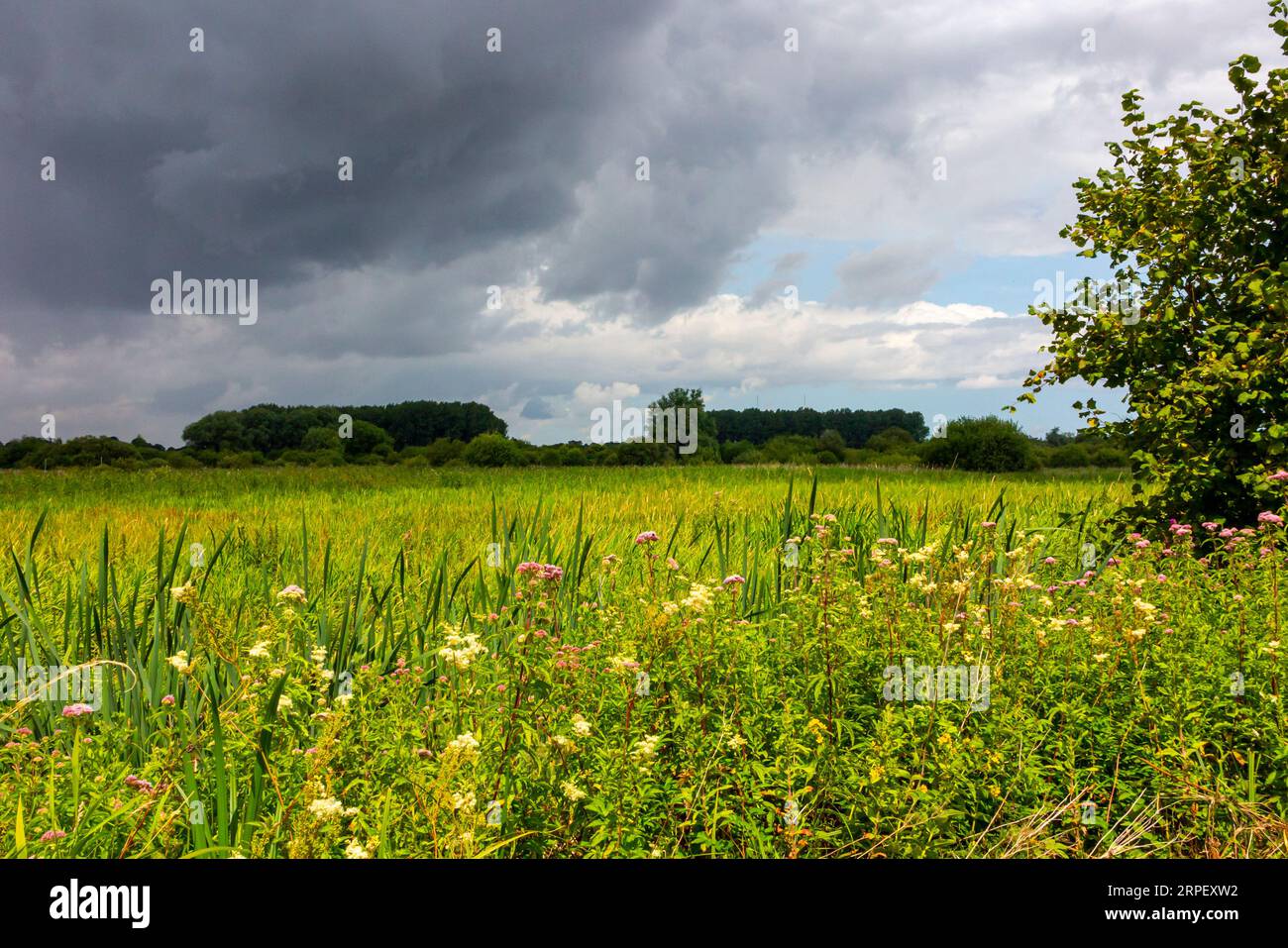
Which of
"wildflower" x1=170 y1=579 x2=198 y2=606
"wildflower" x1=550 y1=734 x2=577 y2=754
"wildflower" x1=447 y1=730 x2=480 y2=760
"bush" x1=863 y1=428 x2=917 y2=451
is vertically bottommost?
"wildflower" x1=550 y1=734 x2=577 y2=754

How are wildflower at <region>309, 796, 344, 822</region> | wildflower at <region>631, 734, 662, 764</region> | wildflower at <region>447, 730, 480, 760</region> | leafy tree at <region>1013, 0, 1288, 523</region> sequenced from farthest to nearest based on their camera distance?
1. leafy tree at <region>1013, 0, 1288, 523</region>
2. wildflower at <region>631, 734, 662, 764</region>
3. wildflower at <region>447, 730, 480, 760</region>
4. wildflower at <region>309, 796, 344, 822</region>

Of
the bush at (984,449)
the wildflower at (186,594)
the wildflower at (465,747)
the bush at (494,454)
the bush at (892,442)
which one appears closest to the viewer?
the wildflower at (465,747)

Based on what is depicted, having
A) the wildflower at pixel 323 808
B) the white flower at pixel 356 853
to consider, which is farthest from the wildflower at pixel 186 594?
the white flower at pixel 356 853

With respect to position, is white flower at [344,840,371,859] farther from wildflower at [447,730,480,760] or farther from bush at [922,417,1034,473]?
bush at [922,417,1034,473]

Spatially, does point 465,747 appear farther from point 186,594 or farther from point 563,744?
point 186,594

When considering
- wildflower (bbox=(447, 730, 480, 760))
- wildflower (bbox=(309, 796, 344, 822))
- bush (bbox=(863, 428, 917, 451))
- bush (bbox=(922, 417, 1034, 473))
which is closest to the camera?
wildflower (bbox=(309, 796, 344, 822))

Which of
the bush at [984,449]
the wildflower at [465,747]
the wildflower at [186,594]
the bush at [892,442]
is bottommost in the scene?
the wildflower at [465,747]

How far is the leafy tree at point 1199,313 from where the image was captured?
5.13m

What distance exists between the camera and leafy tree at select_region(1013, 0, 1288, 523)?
5.13 meters

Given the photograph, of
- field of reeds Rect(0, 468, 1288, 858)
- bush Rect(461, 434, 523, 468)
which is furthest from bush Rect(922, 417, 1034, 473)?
field of reeds Rect(0, 468, 1288, 858)

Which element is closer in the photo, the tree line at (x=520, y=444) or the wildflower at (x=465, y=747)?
the wildflower at (x=465, y=747)

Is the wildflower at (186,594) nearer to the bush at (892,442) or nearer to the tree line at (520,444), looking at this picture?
the tree line at (520,444)

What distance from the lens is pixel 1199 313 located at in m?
5.55
